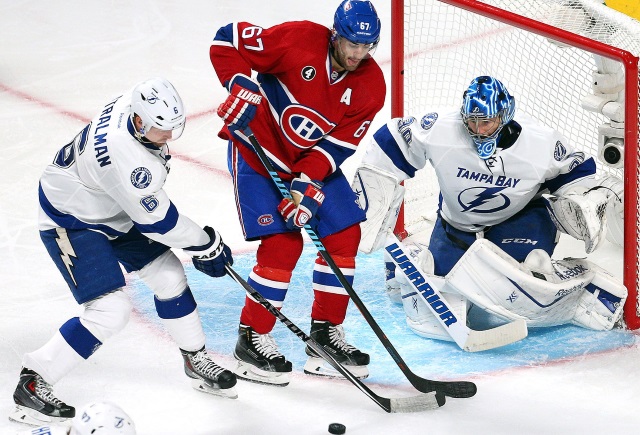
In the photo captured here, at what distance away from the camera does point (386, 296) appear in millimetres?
4301

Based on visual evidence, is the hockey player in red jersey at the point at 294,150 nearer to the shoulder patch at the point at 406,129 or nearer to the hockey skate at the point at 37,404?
the shoulder patch at the point at 406,129

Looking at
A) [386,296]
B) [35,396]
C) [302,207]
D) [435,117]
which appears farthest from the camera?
[386,296]

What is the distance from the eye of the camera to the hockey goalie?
381 cm

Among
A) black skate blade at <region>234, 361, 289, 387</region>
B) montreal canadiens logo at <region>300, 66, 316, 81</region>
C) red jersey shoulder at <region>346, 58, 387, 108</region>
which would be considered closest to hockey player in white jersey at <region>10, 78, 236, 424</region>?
black skate blade at <region>234, 361, 289, 387</region>

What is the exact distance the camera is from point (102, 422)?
254 centimetres

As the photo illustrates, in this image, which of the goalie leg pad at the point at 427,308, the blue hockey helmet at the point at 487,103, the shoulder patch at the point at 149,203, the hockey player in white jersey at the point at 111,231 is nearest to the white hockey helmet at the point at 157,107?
the hockey player in white jersey at the point at 111,231

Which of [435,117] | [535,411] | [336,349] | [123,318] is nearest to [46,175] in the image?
[123,318]

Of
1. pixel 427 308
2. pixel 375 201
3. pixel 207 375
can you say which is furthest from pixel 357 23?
pixel 207 375

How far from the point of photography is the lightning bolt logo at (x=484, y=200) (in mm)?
3918

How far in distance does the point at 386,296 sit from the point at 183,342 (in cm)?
100

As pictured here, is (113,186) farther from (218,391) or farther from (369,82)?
(369,82)

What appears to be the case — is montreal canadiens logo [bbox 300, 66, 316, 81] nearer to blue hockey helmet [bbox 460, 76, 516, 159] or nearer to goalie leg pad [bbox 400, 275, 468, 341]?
blue hockey helmet [bbox 460, 76, 516, 159]

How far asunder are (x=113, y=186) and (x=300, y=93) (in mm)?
725

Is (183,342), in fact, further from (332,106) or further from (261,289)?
(332,106)
